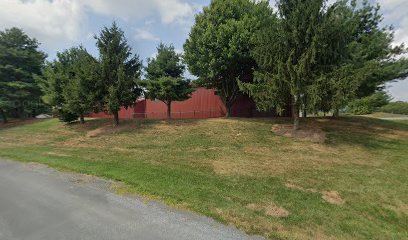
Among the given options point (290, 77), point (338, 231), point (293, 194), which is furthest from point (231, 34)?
point (338, 231)

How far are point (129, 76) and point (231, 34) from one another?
8535 mm

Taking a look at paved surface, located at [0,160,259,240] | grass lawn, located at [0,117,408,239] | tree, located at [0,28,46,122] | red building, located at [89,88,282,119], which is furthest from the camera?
tree, located at [0,28,46,122]

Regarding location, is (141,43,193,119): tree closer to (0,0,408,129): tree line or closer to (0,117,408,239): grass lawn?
(0,0,408,129): tree line

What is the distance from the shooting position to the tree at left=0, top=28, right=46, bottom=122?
28875 mm

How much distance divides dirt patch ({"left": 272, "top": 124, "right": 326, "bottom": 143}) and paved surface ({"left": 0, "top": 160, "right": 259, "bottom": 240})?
11270 mm

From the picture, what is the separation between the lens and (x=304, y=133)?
16.1 metres

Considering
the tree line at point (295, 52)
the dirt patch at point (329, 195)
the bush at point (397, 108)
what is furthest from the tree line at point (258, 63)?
the bush at point (397, 108)

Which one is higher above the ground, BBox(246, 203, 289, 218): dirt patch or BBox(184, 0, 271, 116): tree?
BBox(184, 0, 271, 116): tree

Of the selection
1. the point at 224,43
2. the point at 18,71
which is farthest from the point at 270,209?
the point at 18,71

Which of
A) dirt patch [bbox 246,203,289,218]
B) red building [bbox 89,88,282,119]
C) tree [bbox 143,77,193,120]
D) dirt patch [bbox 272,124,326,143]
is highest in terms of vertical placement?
tree [bbox 143,77,193,120]

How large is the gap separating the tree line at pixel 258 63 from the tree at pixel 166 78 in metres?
0.08

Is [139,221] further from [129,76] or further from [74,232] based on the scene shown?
[129,76]

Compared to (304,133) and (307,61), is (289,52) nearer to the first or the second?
(307,61)

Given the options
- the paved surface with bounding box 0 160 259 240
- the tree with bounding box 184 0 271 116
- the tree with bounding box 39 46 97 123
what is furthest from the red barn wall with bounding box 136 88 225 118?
the paved surface with bounding box 0 160 259 240
